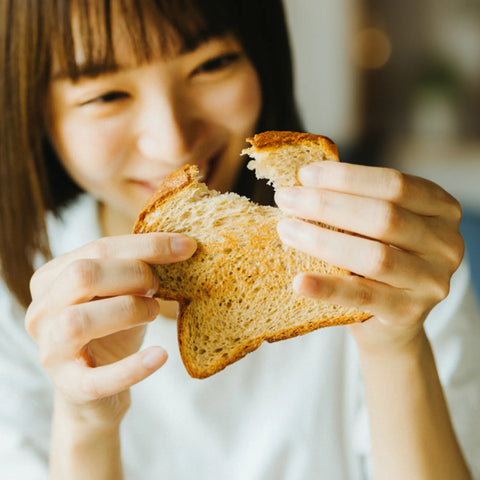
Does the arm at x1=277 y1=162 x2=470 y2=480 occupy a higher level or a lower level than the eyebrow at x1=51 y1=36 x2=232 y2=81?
lower

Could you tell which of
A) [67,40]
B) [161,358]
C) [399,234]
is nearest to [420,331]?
[399,234]

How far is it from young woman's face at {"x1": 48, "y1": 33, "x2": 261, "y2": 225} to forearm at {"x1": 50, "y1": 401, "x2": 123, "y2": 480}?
1.35ft

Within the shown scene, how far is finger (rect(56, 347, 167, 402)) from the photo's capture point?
0.61 m

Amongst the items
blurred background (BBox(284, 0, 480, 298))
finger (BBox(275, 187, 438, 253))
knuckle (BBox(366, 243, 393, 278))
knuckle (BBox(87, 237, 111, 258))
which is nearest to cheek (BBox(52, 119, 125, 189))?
knuckle (BBox(87, 237, 111, 258))

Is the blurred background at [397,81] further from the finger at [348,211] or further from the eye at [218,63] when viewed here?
the finger at [348,211]

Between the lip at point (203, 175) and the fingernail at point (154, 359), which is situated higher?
the lip at point (203, 175)

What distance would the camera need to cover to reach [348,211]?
59cm

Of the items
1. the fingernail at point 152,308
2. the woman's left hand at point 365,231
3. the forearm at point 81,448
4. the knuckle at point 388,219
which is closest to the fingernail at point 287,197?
the woman's left hand at point 365,231

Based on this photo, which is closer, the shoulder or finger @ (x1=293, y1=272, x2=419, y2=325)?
finger @ (x1=293, y1=272, x2=419, y2=325)

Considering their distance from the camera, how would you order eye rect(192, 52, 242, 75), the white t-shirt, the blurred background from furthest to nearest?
the blurred background
the white t-shirt
eye rect(192, 52, 242, 75)

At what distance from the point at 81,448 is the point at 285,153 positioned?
0.58 meters

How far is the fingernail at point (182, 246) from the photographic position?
1.97 feet

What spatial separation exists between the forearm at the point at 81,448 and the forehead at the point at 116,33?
534 millimetres

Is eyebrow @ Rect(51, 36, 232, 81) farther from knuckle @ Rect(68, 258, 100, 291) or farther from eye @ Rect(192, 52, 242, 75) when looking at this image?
knuckle @ Rect(68, 258, 100, 291)
